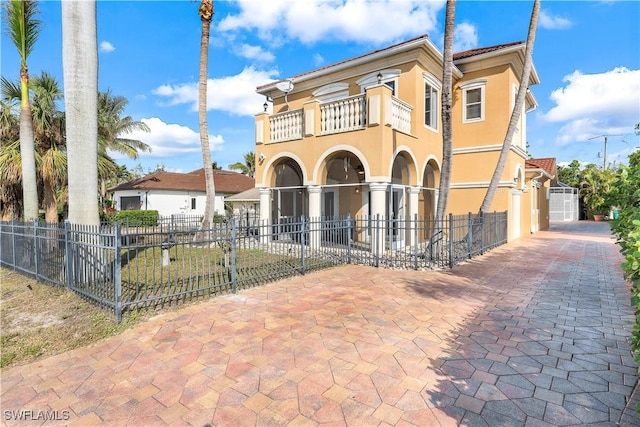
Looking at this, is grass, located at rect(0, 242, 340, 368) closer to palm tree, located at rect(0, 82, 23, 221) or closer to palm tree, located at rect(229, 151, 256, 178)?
palm tree, located at rect(0, 82, 23, 221)

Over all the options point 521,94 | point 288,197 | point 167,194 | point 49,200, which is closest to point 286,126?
point 288,197

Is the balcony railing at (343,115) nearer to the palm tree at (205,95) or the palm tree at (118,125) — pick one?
the palm tree at (205,95)

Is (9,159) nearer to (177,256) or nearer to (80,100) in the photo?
(80,100)

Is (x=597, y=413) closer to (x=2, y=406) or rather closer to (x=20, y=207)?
(x=2, y=406)

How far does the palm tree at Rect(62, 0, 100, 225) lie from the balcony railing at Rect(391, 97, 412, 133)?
839 cm

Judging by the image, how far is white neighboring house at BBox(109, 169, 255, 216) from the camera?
29.4 m

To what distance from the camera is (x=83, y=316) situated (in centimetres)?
527

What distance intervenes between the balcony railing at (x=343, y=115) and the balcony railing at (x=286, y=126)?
4.08 ft

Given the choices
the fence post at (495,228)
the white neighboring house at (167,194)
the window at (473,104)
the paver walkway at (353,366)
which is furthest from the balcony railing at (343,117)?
the white neighboring house at (167,194)

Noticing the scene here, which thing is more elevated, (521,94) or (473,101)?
(473,101)

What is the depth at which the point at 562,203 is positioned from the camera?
31.5 metres

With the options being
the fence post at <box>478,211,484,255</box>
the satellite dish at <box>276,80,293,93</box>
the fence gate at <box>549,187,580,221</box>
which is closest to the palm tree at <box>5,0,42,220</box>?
the satellite dish at <box>276,80,293,93</box>

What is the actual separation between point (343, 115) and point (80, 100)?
785 cm

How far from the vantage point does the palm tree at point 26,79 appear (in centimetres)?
977
